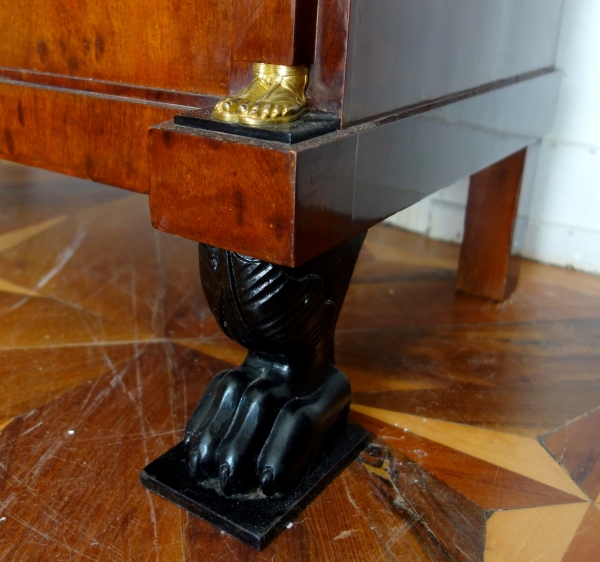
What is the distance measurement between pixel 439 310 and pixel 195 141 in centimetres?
67

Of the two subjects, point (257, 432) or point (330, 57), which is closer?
point (330, 57)

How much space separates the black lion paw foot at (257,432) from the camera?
0.60 m

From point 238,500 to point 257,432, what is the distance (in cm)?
6

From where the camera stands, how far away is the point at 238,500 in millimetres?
602

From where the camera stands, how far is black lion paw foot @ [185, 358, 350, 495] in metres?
0.60

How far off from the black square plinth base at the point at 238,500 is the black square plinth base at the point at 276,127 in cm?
31

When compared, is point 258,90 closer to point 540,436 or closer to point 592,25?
point 540,436

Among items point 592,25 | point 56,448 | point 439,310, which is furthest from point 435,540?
point 592,25

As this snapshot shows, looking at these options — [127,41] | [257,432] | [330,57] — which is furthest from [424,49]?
[257,432]

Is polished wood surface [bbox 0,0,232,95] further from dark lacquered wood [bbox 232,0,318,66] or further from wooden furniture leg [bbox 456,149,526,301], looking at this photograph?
wooden furniture leg [bbox 456,149,526,301]

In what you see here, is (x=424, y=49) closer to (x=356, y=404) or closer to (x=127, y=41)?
(x=127, y=41)

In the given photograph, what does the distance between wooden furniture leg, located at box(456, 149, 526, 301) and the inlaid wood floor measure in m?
0.03

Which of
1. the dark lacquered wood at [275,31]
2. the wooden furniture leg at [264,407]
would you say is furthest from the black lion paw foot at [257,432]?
the dark lacquered wood at [275,31]

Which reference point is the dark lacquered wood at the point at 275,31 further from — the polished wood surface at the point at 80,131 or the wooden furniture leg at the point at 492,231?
the wooden furniture leg at the point at 492,231
